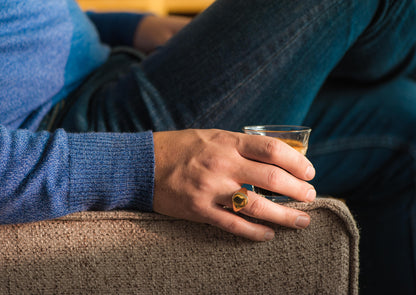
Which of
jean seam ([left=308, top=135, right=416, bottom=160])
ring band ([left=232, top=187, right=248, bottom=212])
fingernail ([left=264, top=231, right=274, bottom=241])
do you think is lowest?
fingernail ([left=264, top=231, right=274, bottom=241])

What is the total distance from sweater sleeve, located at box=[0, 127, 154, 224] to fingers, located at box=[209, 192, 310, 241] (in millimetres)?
97

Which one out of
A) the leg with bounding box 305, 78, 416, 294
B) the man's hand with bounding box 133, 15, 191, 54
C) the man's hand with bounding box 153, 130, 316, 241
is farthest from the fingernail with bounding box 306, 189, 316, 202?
the man's hand with bounding box 133, 15, 191, 54

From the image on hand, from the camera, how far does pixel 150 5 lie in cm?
299

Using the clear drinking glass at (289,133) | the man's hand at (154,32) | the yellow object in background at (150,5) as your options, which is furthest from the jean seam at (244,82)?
the yellow object in background at (150,5)

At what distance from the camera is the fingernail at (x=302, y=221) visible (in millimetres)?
433

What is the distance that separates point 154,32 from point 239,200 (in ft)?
2.51

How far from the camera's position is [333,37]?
0.63m

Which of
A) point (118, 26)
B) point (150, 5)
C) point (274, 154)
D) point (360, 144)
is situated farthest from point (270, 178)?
point (150, 5)

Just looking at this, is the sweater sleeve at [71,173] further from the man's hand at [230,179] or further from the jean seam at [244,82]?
the jean seam at [244,82]

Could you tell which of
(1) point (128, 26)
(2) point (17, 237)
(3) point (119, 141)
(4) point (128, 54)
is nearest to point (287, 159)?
(3) point (119, 141)

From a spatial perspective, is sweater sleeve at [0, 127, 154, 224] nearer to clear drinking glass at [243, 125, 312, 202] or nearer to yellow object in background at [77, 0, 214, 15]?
clear drinking glass at [243, 125, 312, 202]

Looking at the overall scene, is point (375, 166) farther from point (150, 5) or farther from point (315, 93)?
point (150, 5)

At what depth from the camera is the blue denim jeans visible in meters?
0.59

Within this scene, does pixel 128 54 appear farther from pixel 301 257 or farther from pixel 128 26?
pixel 301 257
